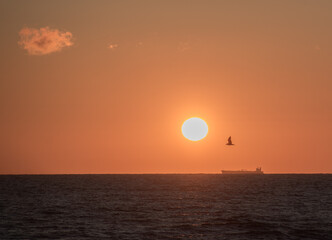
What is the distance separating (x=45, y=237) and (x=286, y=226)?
27.9 metres

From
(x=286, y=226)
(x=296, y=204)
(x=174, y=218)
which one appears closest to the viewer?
(x=286, y=226)

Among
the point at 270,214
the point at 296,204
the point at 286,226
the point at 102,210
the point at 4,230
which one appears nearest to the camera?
the point at 4,230

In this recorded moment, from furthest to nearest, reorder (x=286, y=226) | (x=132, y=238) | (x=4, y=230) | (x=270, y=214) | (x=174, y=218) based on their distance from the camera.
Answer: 1. (x=270, y=214)
2. (x=174, y=218)
3. (x=286, y=226)
4. (x=4, y=230)
5. (x=132, y=238)

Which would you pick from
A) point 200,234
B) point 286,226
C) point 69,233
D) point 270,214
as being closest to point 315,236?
point 286,226

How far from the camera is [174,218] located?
6431 centimetres

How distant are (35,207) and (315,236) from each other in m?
47.1

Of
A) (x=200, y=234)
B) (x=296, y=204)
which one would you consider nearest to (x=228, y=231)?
(x=200, y=234)

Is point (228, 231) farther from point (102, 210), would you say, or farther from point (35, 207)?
point (35, 207)

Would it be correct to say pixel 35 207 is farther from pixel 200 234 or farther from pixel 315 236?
pixel 315 236

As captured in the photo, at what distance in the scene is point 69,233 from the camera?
51312 mm

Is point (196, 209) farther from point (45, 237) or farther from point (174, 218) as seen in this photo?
point (45, 237)

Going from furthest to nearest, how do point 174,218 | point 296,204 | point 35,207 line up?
1. point 296,204
2. point 35,207
3. point 174,218

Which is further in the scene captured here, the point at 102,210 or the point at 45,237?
the point at 102,210

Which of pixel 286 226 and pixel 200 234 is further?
pixel 286 226
